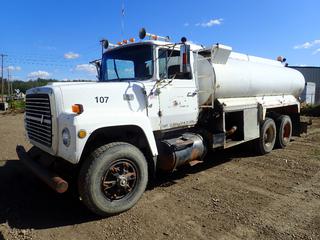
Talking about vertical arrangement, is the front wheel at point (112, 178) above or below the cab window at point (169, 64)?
below

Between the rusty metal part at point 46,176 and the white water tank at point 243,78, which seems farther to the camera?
the white water tank at point 243,78

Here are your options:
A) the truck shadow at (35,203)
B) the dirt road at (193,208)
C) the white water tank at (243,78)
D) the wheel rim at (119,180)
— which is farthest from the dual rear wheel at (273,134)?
the wheel rim at (119,180)

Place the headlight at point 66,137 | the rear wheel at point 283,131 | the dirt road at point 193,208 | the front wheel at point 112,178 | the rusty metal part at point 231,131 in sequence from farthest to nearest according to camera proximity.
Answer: the rear wheel at point 283,131, the rusty metal part at point 231,131, the front wheel at point 112,178, the headlight at point 66,137, the dirt road at point 193,208

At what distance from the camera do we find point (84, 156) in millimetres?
4742

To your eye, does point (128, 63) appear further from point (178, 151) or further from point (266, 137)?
point (266, 137)

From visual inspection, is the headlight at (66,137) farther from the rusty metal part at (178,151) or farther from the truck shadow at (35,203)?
the rusty metal part at (178,151)

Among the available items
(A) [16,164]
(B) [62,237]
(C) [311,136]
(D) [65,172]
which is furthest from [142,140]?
(C) [311,136]

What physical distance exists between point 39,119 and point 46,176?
3.16 ft

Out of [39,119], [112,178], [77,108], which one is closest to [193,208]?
[112,178]

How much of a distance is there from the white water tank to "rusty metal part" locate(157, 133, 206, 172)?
97cm

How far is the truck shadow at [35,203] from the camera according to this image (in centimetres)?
447

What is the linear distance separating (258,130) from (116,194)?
15.3 feet

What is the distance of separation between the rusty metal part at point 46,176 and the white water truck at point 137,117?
1cm

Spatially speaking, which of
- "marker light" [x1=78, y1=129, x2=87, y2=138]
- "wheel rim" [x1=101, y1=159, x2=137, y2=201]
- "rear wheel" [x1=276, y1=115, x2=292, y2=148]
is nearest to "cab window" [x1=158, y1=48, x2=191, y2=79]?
"wheel rim" [x1=101, y1=159, x2=137, y2=201]
